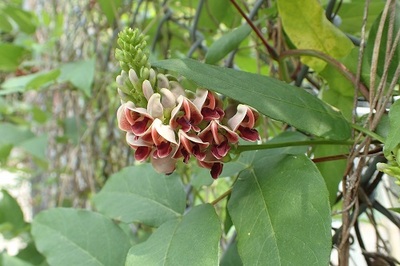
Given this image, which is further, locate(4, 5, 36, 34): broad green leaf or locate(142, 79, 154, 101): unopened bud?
locate(4, 5, 36, 34): broad green leaf

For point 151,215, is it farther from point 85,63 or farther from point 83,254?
point 85,63

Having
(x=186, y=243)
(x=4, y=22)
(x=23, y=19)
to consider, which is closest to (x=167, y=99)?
(x=186, y=243)

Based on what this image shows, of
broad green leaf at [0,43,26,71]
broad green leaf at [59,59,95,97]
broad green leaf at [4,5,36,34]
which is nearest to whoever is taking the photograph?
broad green leaf at [59,59,95,97]

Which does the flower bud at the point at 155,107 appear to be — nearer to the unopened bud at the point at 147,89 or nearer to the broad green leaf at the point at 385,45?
the unopened bud at the point at 147,89

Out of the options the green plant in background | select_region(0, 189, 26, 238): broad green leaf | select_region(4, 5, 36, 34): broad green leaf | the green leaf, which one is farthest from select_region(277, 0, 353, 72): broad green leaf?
the green leaf

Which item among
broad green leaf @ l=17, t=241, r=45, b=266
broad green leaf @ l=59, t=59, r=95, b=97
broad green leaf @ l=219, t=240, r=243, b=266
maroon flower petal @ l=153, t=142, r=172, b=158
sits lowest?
broad green leaf @ l=17, t=241, r=45, b=266

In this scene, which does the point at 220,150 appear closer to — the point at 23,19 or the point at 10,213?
the point at 10,213

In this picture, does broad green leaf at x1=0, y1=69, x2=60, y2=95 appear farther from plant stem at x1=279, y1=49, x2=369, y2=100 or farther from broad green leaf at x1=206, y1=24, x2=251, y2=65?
plant stem at x1=279, y1=49, x2=369, y2=100

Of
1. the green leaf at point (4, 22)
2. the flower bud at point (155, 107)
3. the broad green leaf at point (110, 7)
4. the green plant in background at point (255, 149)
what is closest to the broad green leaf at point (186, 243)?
the green plant in background at point (255, 149)
